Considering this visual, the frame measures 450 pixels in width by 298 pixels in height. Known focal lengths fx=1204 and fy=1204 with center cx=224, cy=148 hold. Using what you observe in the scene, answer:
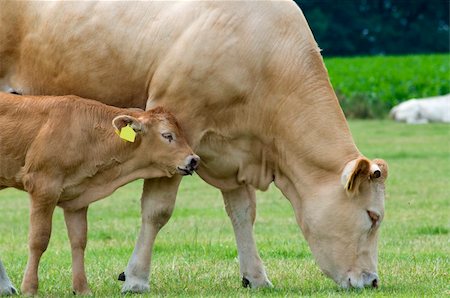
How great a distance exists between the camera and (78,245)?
29.1 ft

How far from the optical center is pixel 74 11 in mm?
9438

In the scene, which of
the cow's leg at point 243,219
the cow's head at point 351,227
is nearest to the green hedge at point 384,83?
the cow's leg at point 243,219

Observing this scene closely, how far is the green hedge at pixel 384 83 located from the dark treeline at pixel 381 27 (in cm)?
2283

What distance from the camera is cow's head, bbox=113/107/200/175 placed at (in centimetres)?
867

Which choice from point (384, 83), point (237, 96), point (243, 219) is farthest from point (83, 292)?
point (384, 83)

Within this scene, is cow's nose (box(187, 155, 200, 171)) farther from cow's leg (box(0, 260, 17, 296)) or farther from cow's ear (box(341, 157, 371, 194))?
cow's leg (box(0, 260, 17, 296))

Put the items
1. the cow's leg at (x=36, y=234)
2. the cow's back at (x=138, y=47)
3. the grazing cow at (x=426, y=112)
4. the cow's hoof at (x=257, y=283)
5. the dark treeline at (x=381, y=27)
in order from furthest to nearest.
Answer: the dark treeline at (x=381, y=27)
the grazing cow at (x=426, y=112)
the cow's hoof at (x=257, y=283)
the cow's back at (x=138, y=47)
the cow's leg at (x=36, y=234)

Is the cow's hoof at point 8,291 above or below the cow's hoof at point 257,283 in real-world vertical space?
above

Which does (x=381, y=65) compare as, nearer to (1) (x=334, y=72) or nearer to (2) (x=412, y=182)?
(1) (x=334, y=72)

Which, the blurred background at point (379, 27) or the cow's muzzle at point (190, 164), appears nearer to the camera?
the cow's muzzle at point (190, 164)

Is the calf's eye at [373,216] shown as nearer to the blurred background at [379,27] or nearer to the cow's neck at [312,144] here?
→ the cow's neck at [312,144]

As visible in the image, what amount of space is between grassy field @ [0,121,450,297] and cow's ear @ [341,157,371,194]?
760 millimetres

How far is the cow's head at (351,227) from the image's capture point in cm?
883

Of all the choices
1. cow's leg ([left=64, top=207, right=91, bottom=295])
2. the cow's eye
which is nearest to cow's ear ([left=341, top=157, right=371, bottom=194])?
the cow's eye
